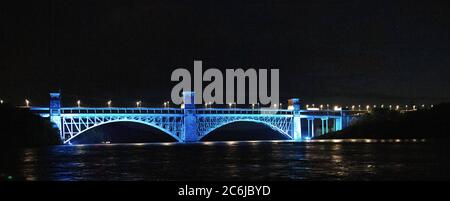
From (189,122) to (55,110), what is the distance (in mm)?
28322

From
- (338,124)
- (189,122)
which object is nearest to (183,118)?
(189,122)

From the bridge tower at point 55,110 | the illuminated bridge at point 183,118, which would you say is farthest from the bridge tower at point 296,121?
the bridge tower at point 55,110

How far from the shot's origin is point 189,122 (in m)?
124

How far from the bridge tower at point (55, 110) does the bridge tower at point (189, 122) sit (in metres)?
26.5

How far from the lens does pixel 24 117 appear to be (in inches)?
3917

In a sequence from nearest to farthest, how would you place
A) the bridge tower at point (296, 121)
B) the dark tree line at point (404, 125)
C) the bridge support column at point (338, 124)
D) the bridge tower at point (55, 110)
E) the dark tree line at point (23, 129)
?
the dark tree line at point (23, 129)
the bridge tower at point (55, 110)
the dark tree line at point (404, 125)
the bridge tower at point (296, 121)
the bridge support column at point (338, 124)

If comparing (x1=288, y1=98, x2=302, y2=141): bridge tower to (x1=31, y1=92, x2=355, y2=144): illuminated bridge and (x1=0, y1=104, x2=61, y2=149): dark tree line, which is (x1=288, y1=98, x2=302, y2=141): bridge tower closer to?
(x1=31, y1=92, x2=355, y2=144): illuminated bridge

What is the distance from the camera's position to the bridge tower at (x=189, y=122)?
123 metres

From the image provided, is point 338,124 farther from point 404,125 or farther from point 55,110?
point 55,110

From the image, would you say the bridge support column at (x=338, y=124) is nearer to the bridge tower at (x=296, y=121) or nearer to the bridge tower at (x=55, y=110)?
the bridge tower at (x=296, y=121)

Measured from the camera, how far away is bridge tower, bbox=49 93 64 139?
106250 millimetres
